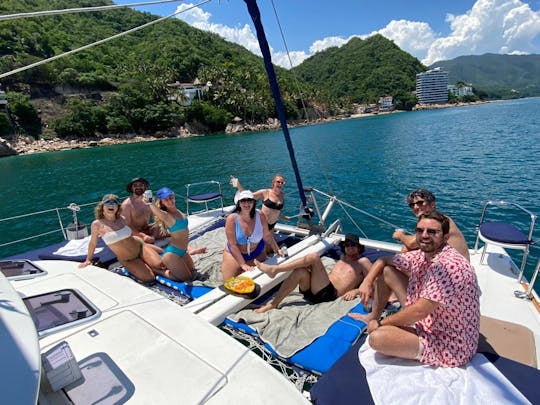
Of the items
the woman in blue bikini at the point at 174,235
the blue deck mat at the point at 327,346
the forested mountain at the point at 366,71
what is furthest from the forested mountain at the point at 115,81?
the blue deck mat at the point at 327,346

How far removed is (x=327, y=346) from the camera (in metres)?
3.12

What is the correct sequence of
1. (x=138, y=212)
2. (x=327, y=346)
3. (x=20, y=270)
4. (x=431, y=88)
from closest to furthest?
(x=327, y=346), (x=20, y=270), (x=138, y=212), (x=431, y=88)

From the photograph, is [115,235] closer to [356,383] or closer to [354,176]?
[356,383]

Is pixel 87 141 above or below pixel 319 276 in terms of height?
above

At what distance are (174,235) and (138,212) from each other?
1.80 meters

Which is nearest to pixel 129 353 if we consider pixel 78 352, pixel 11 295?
pixel 78 352

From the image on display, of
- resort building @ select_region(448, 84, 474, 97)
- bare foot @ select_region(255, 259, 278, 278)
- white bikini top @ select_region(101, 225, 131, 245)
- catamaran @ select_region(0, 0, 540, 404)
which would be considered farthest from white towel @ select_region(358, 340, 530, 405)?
resort building @ select_region(448, 84, 474, 97)

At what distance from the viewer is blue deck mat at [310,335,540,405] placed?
7.23 ft

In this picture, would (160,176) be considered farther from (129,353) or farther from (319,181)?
(129,353)

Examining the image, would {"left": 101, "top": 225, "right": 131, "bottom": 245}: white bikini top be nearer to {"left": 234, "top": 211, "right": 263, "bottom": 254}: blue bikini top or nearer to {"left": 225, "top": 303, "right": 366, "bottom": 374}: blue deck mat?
{"left": 234, "top": 211, "right": 263, "bottom": 254}: blue bikini top

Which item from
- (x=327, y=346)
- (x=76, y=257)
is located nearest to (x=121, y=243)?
(x=76, y=257)

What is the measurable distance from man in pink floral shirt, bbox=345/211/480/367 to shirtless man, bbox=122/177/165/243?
472 cm

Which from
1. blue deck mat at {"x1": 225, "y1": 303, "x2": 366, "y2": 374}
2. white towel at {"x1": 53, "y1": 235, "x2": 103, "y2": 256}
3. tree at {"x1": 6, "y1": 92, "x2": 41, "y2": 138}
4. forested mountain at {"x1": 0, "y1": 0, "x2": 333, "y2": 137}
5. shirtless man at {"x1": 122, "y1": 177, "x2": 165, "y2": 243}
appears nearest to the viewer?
blue deck mat at {"x1": 225, "y1": 303, "x2": 366, "y2": 374}

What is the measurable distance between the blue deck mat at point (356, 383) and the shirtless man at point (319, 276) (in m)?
1.36
